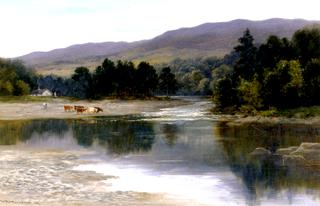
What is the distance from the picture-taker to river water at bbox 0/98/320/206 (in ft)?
91.9

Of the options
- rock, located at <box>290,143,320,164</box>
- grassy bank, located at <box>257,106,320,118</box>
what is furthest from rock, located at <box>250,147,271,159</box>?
grassy bank, located at <box>257,106,320,118</box>

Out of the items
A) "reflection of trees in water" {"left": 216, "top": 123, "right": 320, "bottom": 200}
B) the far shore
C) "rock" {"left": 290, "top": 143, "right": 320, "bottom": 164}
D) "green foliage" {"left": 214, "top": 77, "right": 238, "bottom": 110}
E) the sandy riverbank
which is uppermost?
"green foliage" {"left": 214, "top": 77, "right": 238, "bottom": 110}

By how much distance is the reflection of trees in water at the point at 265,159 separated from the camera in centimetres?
3162

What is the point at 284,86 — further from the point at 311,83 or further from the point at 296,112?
the point at 296,112

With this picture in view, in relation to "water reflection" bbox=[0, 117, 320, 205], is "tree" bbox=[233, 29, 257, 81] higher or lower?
higher

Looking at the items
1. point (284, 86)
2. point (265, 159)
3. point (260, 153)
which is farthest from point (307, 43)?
point (265, 159)

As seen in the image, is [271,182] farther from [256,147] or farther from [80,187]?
[256,147]

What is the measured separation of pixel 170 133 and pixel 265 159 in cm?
2367

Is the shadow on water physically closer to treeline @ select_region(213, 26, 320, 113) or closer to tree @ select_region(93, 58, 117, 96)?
treeline @ select_region(213, 26, 320, 113)

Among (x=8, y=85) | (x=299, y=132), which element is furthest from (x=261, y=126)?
(x=8, y=85)

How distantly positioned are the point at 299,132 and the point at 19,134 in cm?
3212

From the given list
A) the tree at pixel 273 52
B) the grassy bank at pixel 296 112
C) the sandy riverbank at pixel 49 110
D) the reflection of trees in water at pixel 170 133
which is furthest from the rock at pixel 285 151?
the sandy riverbank at pixel 49 110

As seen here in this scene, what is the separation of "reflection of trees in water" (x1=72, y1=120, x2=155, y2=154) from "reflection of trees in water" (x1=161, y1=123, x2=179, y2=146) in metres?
1.50

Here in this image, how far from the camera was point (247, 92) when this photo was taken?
93312mm
